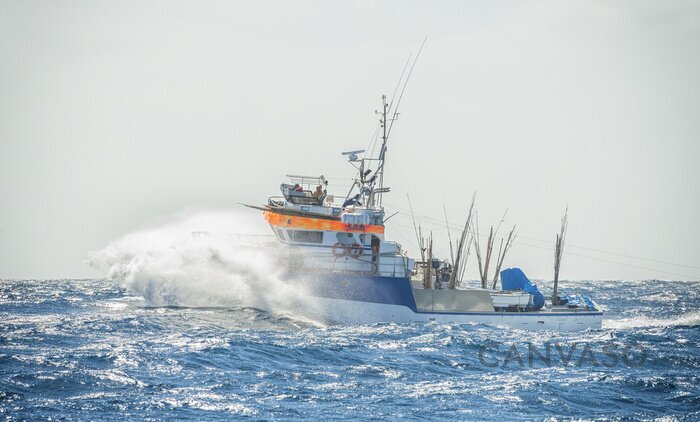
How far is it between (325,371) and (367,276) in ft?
46.5

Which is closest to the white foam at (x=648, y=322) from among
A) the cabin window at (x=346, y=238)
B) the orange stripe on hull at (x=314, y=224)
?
the cabin window at (x=346, y=238)

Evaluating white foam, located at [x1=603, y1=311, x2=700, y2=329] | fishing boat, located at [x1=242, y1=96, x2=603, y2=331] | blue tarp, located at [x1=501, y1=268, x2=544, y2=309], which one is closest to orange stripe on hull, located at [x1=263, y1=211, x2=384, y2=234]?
fishing boat, located at [x1=242, y1=96, x2=603, y2=331]

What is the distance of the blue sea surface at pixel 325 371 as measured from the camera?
65.7 ft

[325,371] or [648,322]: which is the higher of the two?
[648,322]

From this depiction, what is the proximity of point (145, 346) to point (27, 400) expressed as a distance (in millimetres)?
8210

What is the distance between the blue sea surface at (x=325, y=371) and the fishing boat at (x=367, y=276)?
1.52 meters

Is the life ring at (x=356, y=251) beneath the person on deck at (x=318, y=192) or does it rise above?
beneath

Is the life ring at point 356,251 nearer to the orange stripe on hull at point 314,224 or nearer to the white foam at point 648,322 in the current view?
the orange stripe on hull at point 314,224

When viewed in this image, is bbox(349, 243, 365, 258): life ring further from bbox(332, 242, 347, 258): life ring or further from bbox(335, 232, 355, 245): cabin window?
bbox(335, 232, 355, 245): cabin window

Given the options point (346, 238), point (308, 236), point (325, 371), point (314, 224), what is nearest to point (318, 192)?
point (314, 224)

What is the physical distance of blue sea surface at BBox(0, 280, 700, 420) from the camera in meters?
20.0

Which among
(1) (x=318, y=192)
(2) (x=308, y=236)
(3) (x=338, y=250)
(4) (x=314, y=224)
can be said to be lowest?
(3) (x=338, y=250)

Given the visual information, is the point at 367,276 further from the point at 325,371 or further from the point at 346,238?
the point at 325,371

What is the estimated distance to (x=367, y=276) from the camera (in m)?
38.8
